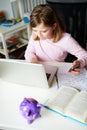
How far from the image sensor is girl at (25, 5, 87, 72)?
1229 mm

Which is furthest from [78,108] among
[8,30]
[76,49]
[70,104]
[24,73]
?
[8,30]

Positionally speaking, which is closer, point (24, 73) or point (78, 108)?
point (78, 108)

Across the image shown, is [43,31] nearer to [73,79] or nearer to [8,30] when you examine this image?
[73,79]

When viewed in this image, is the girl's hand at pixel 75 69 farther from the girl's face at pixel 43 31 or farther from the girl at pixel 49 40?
the girl's face at pixel 43 31

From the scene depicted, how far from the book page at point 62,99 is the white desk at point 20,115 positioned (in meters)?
0.03

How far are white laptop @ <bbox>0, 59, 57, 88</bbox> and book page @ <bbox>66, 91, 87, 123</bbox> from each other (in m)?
0.19

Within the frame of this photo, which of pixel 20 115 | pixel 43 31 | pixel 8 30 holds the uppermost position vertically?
pixel 43 31

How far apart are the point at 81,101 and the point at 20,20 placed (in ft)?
5.36

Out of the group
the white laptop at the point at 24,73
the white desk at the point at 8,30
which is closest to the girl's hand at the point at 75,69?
the white laptop at the point at 24,73

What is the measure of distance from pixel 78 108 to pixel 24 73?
12.9 inches

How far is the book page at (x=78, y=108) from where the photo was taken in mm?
825

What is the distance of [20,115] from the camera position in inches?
35.2

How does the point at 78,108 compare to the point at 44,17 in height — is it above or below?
below

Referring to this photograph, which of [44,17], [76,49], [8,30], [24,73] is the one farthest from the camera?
[8,30]
